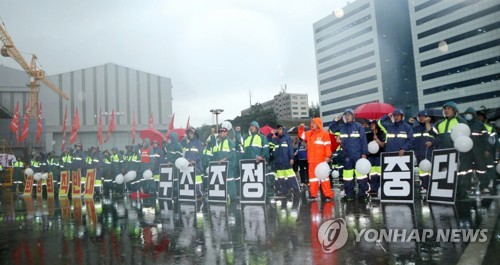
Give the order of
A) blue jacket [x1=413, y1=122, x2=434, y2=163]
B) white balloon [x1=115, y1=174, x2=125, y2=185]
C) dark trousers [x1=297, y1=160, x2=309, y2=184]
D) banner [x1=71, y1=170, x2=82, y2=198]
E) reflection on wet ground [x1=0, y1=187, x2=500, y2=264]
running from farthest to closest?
banner [x1=71, y1=170, x2=82, y2=198], dark trousers [x1=297, y1=160, x2=309, y2=184], white balloon [x1=115, y1=174, x2=125, y2=185], blue jacket [x1=413, y1=122, x2=434, y2=163], reflection on wet ground [x1=0, y1=187, x2=500, y2=264]

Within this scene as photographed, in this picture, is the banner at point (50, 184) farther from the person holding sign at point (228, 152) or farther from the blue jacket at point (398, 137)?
the blue jacket at point (398, 137)

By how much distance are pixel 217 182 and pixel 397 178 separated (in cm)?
459

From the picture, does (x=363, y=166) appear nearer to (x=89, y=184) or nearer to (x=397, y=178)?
(x=397, y=178)

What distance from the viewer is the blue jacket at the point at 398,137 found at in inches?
367

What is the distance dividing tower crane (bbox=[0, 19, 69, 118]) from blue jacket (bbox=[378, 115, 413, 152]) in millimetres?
47532

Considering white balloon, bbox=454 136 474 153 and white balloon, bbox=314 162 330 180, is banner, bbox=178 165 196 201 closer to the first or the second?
white balloon, bbox=314 162 330 180

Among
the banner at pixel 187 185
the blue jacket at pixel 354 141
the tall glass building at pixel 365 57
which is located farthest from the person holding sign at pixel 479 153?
the tall glass building at pixel 365 57

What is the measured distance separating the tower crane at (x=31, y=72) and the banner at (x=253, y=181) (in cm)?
4515

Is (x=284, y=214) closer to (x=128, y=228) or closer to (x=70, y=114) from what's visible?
(x=128, y=228)

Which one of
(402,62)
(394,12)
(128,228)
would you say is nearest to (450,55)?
(402,62)

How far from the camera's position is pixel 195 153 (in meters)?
12.1

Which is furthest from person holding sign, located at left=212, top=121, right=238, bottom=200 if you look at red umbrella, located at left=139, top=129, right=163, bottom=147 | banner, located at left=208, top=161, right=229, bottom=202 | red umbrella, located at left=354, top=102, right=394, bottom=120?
red umbrella, located at left=354, top=102, right=394, bottom=120

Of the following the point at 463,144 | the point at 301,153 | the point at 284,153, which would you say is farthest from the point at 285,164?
the point at 463,144

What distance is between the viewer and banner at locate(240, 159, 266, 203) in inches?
383
